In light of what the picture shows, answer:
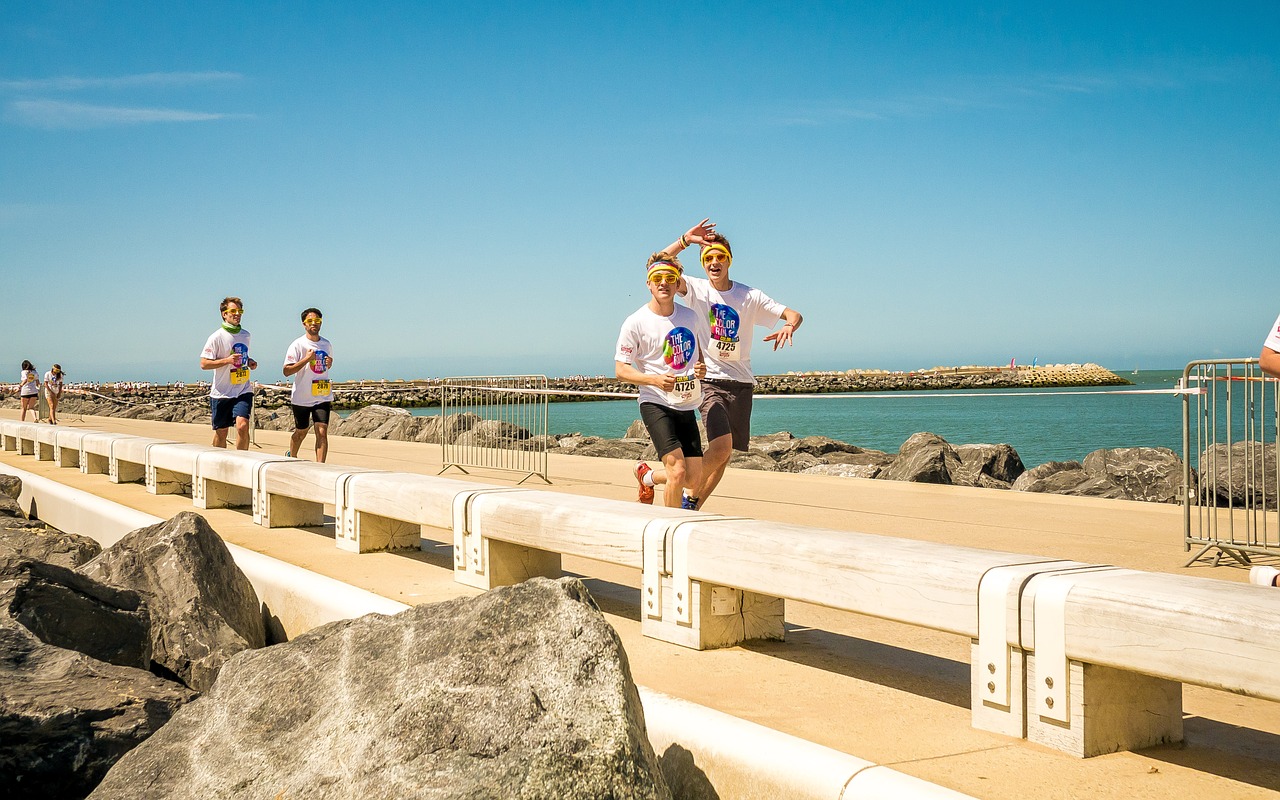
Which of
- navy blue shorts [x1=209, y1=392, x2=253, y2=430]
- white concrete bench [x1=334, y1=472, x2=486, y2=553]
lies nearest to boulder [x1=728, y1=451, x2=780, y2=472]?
navy blue shorts [x1=209, y1=392, x2=253, y2=430]

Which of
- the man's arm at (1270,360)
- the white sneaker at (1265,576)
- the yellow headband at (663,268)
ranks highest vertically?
the yellow headband at (663,268)

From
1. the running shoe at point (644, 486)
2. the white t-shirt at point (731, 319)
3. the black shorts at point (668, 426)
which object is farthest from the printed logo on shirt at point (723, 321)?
the running shoe at point (644, 486)

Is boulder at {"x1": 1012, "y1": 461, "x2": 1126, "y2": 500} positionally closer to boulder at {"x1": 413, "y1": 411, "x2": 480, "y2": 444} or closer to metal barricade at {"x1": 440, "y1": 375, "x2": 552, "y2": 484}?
metal barricade at {"x1": 440, "y1": 375, "x2": 552, "y2": 484}

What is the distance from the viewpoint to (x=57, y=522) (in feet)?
38.8

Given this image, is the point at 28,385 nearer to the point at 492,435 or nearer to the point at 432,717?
the point at 492,435

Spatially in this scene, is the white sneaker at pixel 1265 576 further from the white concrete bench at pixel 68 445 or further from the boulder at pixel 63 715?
the white concrete bench at pixel 68 445

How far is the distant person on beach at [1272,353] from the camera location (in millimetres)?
5344

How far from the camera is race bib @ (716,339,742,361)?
8.46 meters

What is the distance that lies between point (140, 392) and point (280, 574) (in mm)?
82331

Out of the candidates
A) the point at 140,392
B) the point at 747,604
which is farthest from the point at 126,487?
the point at 140,392

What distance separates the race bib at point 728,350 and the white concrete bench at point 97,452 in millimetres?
8715

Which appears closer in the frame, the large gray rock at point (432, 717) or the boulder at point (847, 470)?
the large gray rock at point (432, 717)

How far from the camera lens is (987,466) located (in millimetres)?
17859

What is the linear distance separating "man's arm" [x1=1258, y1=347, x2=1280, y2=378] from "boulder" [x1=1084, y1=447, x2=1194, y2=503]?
9.10 meters
